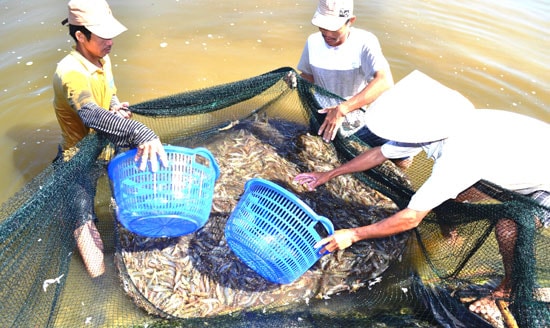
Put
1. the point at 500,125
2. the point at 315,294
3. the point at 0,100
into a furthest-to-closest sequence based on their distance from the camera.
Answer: the point at 0,100 < the point at 315,294 < the point at 500,125

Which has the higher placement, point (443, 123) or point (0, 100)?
point (443, 123)

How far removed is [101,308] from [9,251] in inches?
49.2

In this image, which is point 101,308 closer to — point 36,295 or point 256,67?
point 36,295

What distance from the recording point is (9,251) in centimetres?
255

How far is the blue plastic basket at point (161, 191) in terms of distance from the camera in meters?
3.20

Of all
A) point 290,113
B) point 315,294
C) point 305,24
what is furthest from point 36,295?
point 305,24

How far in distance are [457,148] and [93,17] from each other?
10.1 ft

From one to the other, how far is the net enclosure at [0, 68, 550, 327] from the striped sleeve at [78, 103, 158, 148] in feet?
0.75

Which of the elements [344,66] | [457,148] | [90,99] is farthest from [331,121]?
[90,99]

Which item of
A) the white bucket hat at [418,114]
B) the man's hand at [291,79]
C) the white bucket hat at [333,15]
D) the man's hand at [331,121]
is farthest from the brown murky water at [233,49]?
the white bucket hat at [418,114]

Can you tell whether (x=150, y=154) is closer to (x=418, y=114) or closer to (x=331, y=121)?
(x=331, y=121)

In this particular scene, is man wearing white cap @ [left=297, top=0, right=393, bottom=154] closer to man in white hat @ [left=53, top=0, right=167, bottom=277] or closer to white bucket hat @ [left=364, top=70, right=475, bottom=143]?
white bucket hat @ [left=364, top=70, right=475, bottom=143]

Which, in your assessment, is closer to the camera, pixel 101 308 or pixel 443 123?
pixel 443 123

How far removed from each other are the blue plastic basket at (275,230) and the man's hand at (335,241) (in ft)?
0.14
